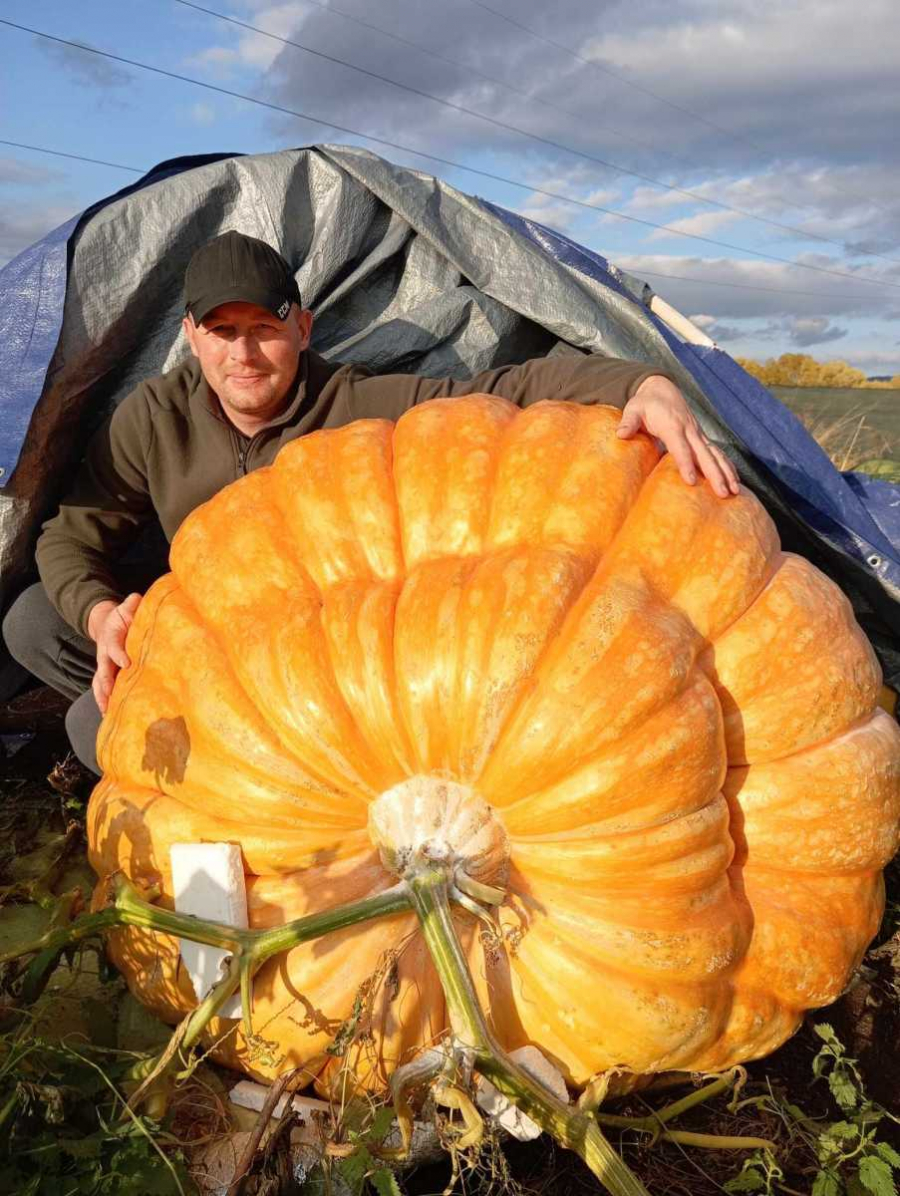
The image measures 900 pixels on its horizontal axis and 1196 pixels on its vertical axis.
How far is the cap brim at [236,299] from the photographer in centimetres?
312

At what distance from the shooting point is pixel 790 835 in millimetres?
2074

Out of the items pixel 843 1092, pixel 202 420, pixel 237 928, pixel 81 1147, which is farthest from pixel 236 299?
pixel 843 1092

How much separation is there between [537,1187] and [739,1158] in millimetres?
435

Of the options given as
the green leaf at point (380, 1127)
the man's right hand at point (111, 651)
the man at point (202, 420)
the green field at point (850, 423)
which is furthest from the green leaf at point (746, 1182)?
the green field at point (850, 423)

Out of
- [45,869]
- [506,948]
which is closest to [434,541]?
[506,948]

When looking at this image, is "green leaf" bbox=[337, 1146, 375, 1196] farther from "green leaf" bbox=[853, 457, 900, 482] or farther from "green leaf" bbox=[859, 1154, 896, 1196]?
"green leaf" bbox=[853, 457, 900, 482]

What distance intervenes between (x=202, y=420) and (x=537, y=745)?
79.1 inches

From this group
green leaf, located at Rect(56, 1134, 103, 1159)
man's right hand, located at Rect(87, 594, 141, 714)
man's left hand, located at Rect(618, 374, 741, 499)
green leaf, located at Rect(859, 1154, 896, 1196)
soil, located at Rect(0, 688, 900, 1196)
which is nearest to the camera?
green leaf, located at Rect(56, 1134, 103, 1159)

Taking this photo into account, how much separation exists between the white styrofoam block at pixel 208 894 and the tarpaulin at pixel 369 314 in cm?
175

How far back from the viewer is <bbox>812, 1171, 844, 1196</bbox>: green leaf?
1866 mm

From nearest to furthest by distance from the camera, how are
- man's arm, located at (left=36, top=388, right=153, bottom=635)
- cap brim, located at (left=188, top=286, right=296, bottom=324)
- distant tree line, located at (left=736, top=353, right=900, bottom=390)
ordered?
cap brim, located at (left=188, top=286, right=296, bottom=324)
man's arm, located at (left=36, top=388, right=153, bottom=635)
distant tree line, located at (left=736, top=353, right=900, bottom=390)

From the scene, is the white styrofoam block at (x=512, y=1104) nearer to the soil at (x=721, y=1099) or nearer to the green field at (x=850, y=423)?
the soil at (x=721, y=1099)

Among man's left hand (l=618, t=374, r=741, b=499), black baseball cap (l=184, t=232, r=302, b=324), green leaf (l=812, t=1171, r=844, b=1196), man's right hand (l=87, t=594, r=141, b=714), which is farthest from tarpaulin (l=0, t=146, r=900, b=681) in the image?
green leaf (l=812, t=1171, r=844, b=1196)

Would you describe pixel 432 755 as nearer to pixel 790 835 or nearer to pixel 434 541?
pixel 434 541
